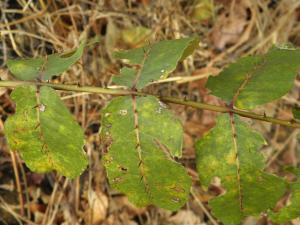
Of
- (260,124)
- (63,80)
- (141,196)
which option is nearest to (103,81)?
(63,80)

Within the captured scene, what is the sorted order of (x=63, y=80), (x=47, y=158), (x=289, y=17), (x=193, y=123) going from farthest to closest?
(x=289, y=17)
(x=193, y=123)
(x=63, y=80)
(x=47, y=158)

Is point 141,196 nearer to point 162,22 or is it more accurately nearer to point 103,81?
point 103,81

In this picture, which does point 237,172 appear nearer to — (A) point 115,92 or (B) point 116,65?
(A) point 115,92

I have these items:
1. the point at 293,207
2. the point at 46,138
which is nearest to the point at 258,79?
the point at 293,207

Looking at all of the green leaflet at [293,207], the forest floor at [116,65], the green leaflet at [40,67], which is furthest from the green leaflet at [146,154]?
the forest floor at [116,65]

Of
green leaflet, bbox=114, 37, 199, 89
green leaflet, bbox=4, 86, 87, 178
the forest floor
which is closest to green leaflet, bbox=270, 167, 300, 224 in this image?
green leaflet, bbox=114, 37, 199, 89

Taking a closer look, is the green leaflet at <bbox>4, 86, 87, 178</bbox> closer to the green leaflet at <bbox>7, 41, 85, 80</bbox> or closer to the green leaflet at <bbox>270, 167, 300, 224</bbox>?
the green leaflet at <bbox>7, 41, 85, 80</bbox>
